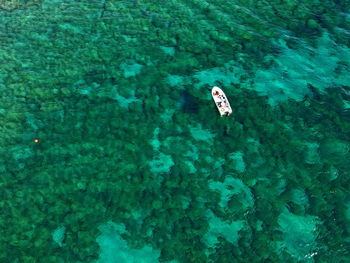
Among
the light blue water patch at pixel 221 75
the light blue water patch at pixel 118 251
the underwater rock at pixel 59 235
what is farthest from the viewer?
the light blue water patch at pixel 221 75

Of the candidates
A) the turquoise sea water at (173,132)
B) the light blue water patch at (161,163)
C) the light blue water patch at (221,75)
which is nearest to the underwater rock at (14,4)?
the turquoise sea water at (173,132)

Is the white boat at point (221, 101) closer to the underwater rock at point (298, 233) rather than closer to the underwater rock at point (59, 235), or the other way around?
the underwater rock at point (298, 233)

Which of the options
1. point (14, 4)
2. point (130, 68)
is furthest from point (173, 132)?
point (14, 4)

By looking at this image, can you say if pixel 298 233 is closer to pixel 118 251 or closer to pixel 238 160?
pixel 238 160

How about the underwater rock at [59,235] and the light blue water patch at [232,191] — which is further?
the light blue water patch at [232,191]

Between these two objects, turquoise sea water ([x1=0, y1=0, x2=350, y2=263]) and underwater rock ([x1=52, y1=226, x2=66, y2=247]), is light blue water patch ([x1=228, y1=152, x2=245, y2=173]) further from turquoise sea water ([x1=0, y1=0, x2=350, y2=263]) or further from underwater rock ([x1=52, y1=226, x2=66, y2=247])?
underwater rock ([x1=52, y1=226, x2=66, y2=247])

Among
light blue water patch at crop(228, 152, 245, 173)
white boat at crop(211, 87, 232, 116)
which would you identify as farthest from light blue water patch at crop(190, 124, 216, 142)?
light blue water patch at crop(228, 152, 245, 173)
